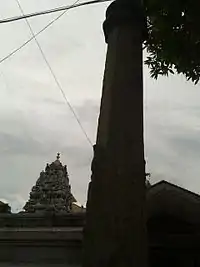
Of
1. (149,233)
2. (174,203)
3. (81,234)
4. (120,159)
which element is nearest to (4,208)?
(81,234)

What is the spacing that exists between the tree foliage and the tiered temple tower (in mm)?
9154

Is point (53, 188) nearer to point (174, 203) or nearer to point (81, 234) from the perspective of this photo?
point (81, 234)

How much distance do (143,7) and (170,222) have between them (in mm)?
3399

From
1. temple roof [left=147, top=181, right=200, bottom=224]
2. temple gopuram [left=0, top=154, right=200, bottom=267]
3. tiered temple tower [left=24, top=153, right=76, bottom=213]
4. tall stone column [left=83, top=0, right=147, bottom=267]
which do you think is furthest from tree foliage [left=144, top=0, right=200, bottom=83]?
tiered temple tower [left=24, top=153, right=76, bottom=213]

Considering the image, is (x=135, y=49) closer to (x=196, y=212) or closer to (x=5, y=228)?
(x=196, y=212)

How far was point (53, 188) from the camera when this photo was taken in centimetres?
1628

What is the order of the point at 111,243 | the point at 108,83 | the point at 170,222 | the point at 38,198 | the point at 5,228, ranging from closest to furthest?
the point at 111,243 < the point at 108,83 < the point at 170,222 < the point at 5,228 < the point at 38,198

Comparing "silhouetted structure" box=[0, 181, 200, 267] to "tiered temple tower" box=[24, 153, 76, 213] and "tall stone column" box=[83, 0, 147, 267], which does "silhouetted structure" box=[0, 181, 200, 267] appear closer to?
"tall stone column" box=[83, 0, 147, 267]

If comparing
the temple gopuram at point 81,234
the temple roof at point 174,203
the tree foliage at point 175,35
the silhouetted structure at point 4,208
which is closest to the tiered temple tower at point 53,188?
the silhouetted structure at point 4,208

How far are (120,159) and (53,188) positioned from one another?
35.6ft

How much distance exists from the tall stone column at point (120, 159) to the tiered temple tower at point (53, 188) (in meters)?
9.47

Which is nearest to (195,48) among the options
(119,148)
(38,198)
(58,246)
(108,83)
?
(108,83)

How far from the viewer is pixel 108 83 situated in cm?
621

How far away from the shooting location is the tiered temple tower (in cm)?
1578
